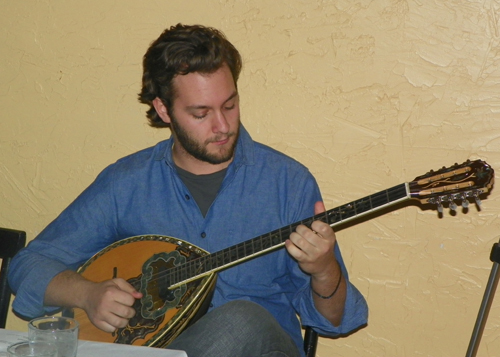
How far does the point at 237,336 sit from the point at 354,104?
0.80 m

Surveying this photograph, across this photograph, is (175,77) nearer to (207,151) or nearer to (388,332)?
(207,151)

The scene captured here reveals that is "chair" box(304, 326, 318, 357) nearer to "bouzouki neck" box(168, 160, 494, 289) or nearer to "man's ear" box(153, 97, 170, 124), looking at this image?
"bouzouki neck" box(168, 160, 494, 289)

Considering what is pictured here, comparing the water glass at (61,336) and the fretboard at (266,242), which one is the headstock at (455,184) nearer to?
the fretboard at (266,242)

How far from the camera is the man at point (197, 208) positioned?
5.90 feet

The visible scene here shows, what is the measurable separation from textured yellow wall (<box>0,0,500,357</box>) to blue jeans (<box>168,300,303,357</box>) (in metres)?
0.57

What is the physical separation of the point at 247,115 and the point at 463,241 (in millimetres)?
722

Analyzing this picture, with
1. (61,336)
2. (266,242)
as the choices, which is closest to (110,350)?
(61,336)

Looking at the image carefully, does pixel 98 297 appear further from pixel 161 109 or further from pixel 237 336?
pixel 161 109

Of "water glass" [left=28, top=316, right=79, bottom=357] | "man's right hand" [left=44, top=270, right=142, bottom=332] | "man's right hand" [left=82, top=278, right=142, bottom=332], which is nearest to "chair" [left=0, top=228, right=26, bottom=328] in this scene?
"man's right hand" [left=44, top=270, right=142, bottom=332]

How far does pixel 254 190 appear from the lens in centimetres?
192

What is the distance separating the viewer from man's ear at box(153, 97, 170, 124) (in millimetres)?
2012

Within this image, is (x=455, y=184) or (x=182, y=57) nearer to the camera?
(x=455, y=184)

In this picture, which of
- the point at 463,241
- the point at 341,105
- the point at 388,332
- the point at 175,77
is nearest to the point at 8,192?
the point at 175,77

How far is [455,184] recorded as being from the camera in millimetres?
1551
